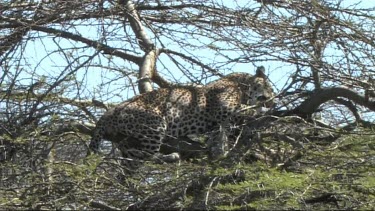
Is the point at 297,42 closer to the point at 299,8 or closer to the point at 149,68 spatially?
the point at 299,8

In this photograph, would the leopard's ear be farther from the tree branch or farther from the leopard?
the tree branch

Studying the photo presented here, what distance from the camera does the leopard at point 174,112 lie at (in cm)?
1014

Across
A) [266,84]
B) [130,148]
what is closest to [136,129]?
[130,148]

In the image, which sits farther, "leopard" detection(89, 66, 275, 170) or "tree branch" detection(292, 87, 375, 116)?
"leopard" detection(89, 66, 275, 170)

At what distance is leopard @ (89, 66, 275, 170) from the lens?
1014 centimetres

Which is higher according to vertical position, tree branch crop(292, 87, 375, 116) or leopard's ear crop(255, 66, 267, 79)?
leopard's ear crop(255, 66, 267, 79)

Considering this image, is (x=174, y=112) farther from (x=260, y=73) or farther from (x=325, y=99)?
(x=325, y=99)

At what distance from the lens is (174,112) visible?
35.6ft

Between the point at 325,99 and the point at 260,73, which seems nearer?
the point at 325,99

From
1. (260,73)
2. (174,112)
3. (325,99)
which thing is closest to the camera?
(325,99)

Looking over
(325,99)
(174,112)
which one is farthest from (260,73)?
(325,99)

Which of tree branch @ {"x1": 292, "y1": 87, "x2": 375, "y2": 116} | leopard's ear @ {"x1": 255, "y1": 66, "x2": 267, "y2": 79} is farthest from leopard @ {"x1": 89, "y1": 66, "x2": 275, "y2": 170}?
tree branch @ {"x1": 292, "y1": 87, "x2": 375, "y2": 116}

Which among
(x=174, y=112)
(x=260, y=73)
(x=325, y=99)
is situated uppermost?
(x=260, y=73)

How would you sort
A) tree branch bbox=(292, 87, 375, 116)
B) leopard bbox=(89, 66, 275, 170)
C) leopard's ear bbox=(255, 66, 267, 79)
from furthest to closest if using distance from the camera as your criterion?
leopard's ear bbox=(255, 66, 267, 79), leopard bbox=(89, 66, 275, 170), tree branch bbox=(292, 87, 375, 116)
